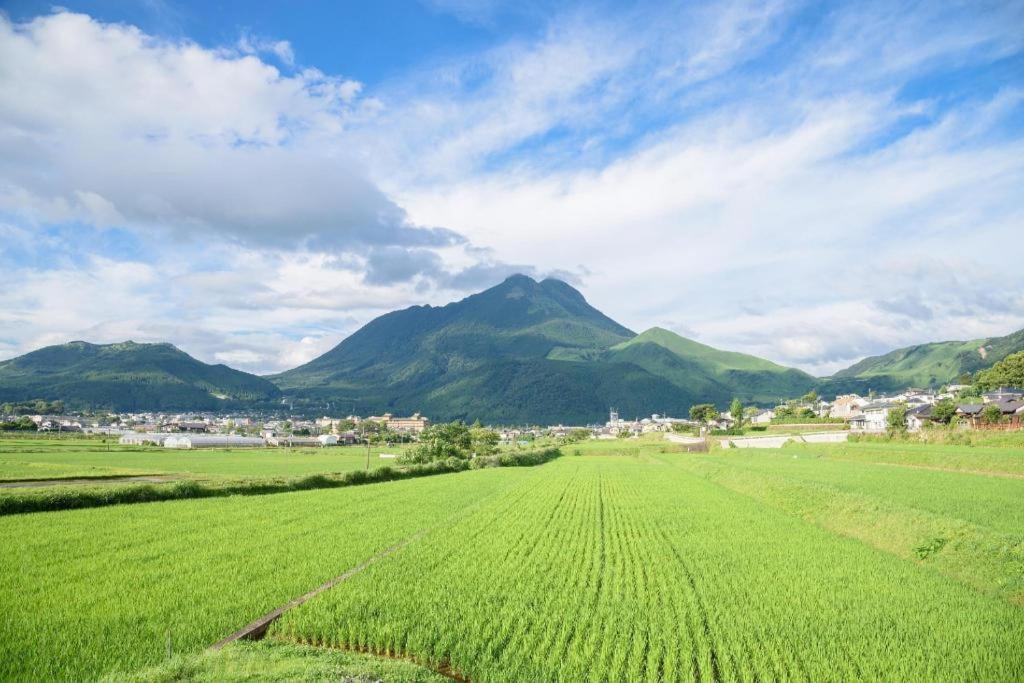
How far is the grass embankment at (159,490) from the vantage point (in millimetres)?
19281

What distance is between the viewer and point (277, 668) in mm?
6445

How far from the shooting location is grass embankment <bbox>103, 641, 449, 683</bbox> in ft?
20.0

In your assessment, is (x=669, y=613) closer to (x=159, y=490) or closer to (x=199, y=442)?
(x=159, y=490)

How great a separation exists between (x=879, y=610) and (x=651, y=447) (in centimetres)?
7474

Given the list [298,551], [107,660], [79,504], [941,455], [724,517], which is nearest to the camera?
[107,660]

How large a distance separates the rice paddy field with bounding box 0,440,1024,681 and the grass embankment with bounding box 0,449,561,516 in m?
1.18

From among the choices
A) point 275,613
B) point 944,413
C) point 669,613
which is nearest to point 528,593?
point 669,613

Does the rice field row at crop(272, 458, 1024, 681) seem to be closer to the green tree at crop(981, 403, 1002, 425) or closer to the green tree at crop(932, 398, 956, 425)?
the green tree at crop(981, 403, 1002, 425)

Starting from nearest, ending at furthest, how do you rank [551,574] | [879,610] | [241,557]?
[879,610] → [551,574] → [241,557]

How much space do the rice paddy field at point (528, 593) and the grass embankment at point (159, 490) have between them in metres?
1.18

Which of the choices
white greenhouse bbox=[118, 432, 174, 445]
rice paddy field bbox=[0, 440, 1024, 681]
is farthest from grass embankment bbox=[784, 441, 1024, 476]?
white greenhouse bbox=[118, 432, 174, 445]

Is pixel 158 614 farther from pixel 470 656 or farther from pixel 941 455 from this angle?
pixel 941 455

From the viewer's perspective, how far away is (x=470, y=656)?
7.03 m

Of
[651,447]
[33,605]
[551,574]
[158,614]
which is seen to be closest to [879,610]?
[551,574]
